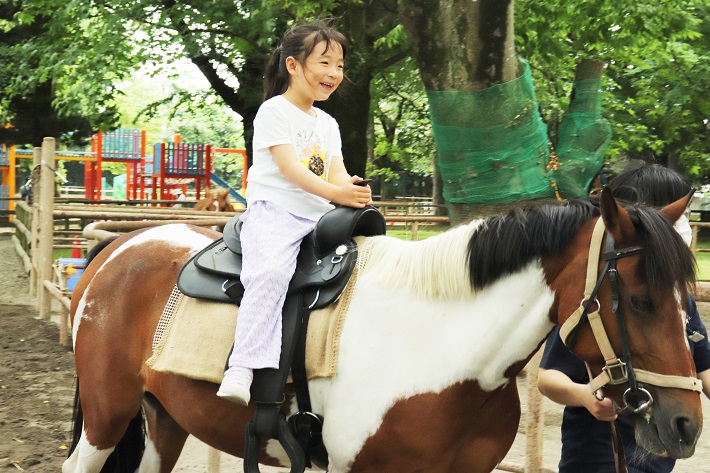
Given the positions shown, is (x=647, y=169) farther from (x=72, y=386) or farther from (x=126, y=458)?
(x=72, y=386)

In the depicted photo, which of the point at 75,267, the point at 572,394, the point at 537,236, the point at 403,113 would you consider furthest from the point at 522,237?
the point at 403,113

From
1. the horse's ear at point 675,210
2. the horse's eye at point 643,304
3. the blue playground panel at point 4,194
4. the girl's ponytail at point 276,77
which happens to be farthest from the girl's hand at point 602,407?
the blue playground panel at point 4,194

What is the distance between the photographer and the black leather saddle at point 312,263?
2709 millimetres

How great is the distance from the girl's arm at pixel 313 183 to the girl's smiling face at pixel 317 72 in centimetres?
23

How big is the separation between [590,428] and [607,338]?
797 mm

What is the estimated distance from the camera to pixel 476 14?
4.98 metres

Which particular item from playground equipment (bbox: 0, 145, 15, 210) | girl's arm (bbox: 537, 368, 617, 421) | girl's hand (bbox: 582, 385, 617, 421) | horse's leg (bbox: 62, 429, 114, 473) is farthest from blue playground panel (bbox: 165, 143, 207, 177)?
girl's hand (bbox: 582, 385, 617, 421)

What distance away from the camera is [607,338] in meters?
2.22

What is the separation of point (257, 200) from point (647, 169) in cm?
135

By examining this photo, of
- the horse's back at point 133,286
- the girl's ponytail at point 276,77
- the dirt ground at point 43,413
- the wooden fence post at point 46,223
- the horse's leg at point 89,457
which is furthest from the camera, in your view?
the wooden fence post at point 46,223

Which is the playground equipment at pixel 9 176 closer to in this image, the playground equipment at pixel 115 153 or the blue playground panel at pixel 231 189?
the playground equipment at pixel 115 153

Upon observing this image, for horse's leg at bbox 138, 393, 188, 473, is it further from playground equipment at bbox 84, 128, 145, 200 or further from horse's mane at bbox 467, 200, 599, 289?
playground equipment at bbox 84, 128, 145, 200

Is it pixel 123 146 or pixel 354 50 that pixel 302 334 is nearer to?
pixel 354 50

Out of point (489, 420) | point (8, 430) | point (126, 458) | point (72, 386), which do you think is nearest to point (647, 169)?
point (489, 420)
